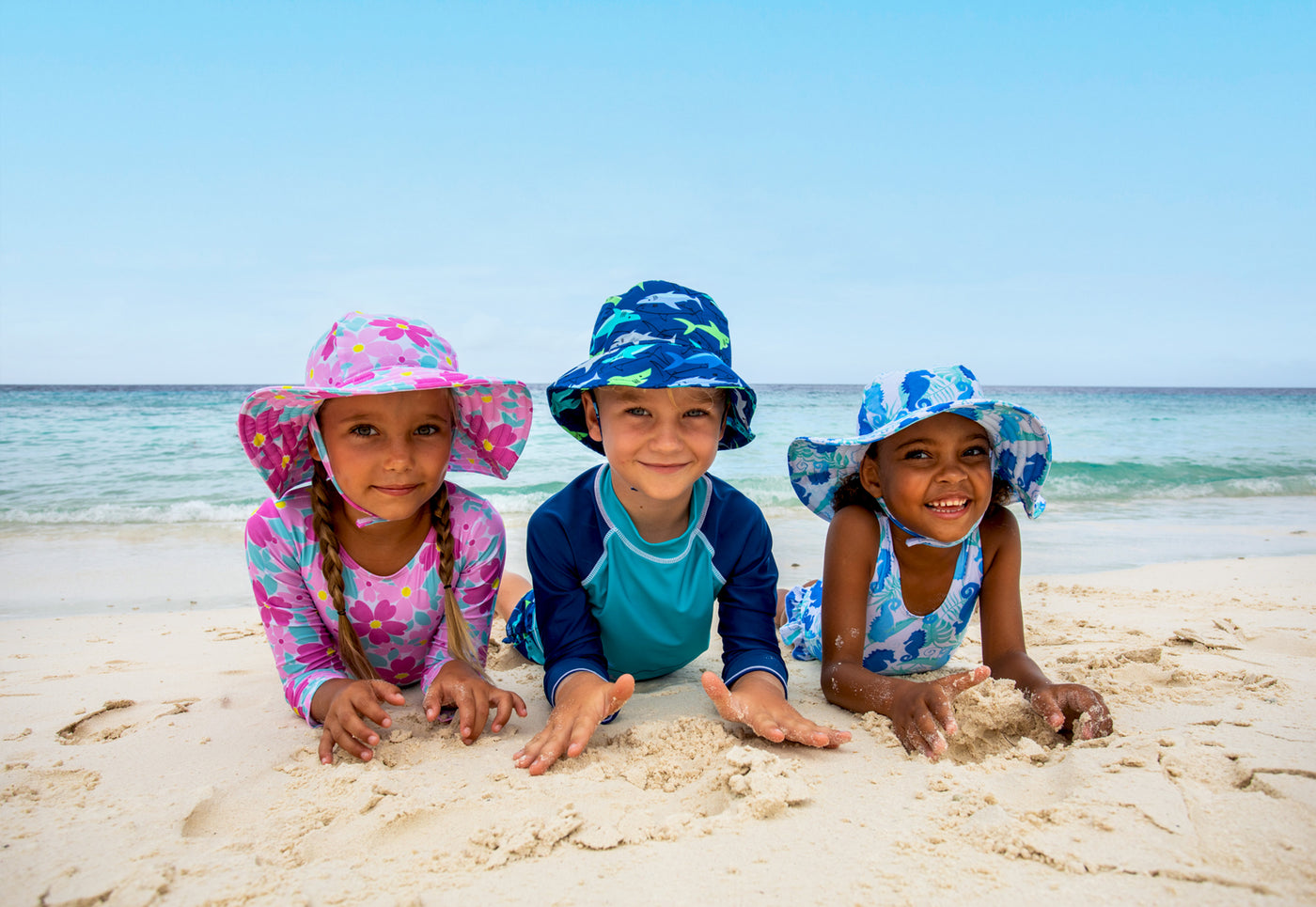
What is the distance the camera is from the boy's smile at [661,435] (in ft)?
7.41

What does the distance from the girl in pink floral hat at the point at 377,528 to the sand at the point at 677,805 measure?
16cm

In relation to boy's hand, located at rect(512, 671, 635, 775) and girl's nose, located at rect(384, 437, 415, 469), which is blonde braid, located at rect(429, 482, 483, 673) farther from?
boy's hand, located at rect(512, 671, 635, 775)

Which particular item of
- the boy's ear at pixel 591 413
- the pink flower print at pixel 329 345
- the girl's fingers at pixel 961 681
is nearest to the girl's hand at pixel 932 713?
the girl's fingers at pixel 961 681

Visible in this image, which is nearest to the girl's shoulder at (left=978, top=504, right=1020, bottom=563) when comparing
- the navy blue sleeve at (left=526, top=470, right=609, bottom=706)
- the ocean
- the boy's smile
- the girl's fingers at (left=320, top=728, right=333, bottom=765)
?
the boy's smile

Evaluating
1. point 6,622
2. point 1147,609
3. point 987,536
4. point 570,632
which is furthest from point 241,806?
point 1147,609

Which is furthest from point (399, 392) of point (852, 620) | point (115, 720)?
point (852, 620)

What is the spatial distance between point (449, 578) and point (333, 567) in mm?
373

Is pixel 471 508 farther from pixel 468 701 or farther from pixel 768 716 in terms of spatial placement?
pixel 768 716

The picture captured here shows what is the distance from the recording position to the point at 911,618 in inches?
110

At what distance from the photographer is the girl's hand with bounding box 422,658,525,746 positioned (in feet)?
7.19

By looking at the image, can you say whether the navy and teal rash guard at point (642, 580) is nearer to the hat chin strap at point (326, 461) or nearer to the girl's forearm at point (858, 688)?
the girl's forearm at point (858, 688)

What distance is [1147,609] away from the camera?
3795 mm

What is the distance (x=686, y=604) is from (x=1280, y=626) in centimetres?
273

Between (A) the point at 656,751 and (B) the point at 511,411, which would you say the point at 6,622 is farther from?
(A) the point at 656,751
